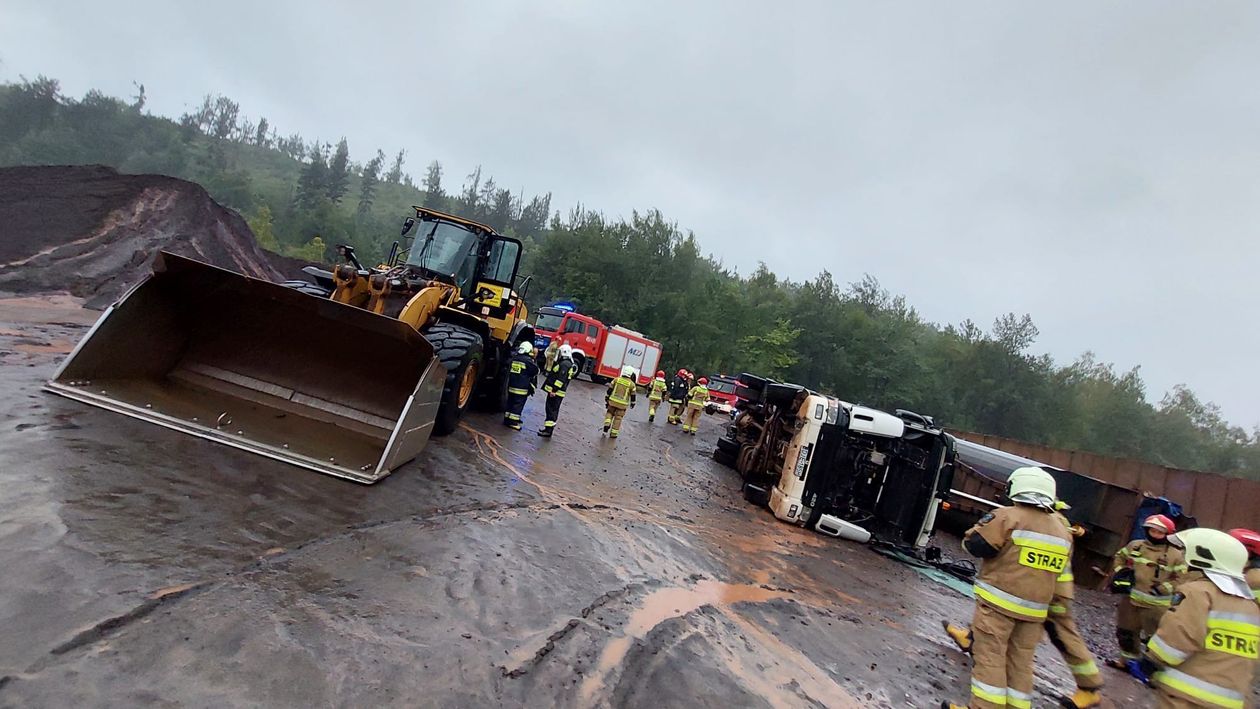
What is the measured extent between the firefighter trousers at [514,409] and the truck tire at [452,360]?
1414 mm

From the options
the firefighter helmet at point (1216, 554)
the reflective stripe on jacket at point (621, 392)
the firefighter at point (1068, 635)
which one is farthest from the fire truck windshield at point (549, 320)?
the firefighter helmet at point (1216, 554)

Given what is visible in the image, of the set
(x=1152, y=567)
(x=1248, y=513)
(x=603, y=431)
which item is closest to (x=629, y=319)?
(x=603, y=431)

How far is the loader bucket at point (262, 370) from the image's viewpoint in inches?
194

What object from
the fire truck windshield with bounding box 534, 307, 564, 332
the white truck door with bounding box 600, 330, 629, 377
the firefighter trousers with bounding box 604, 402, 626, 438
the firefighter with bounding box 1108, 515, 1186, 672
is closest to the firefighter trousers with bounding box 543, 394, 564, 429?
the firefighter trousers with bounding box 604, 402, 626, 438

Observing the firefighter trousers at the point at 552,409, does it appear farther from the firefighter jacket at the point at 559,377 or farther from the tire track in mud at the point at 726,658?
the tire track in mud at the point at 726,658

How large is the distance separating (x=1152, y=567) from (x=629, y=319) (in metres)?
Result: 33.9

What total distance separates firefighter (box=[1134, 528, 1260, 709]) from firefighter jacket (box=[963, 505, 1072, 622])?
0.57m

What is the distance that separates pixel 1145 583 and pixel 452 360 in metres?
7.12

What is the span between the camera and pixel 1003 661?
3.74 meters

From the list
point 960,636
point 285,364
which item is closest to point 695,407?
point 960,636

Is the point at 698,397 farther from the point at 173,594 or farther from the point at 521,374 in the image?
the point at 173,594

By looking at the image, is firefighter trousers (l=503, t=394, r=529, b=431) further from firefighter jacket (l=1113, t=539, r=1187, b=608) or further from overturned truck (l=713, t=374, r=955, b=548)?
firefighter jacket (l=1113, t=539, r=1187, b=608)

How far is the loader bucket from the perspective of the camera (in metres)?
4.94

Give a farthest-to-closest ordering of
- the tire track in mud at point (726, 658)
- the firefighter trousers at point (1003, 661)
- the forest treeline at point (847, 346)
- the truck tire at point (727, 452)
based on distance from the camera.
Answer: the forest treeline at point (847, 346) < the truck tire at point (727, 452) < the firefighter trousers at point (1003, 661) < the tire track in mud at point (726, 658)
